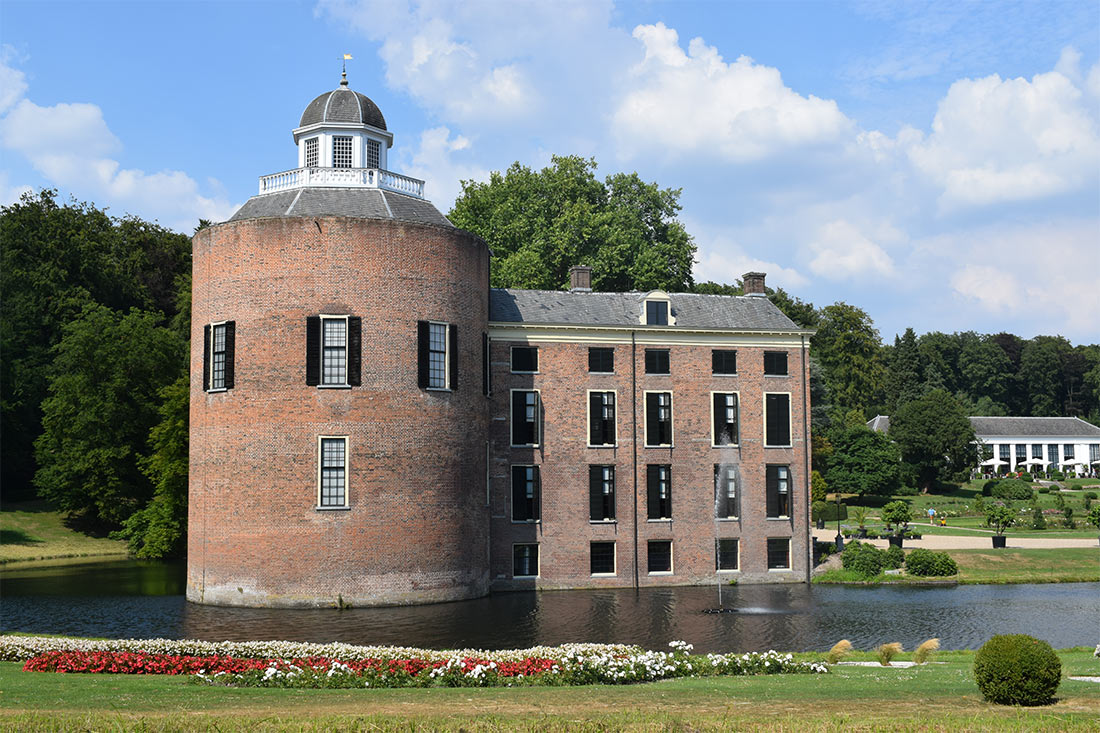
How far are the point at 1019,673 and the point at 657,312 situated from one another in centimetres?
2787

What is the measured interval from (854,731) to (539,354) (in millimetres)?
28259

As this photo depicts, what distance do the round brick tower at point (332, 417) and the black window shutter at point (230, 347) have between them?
5 centimetres

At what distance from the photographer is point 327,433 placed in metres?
33.0

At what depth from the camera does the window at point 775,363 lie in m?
42.1

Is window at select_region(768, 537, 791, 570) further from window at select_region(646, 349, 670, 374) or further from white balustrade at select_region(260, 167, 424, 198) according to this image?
white balustrade at select_region(260, 167, 424, 198)

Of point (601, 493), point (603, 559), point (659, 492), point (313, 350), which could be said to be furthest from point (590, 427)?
point (313, 350)

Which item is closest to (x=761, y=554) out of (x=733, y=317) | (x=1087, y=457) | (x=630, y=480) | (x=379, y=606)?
(x=630, y=480)

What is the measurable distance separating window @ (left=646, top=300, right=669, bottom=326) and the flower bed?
21.2 m

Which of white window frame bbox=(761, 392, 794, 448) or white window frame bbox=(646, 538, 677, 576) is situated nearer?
white window frame bbox=(646, 538, 677, 576)

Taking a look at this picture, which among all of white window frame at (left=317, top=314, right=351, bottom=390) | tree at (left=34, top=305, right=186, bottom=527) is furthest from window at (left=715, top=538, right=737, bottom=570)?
tree at (left=34, top=305, right=186, bottom=527)

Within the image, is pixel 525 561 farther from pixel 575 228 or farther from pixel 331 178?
pixel 575 228

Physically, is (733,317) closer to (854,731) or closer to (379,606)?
(379,606)

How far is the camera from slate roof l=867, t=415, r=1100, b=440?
10781 centimetres

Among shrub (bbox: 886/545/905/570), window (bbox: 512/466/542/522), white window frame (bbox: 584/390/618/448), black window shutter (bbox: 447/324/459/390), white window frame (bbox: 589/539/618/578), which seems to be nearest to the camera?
black window shutter (bbox: 447/324/459/390)
